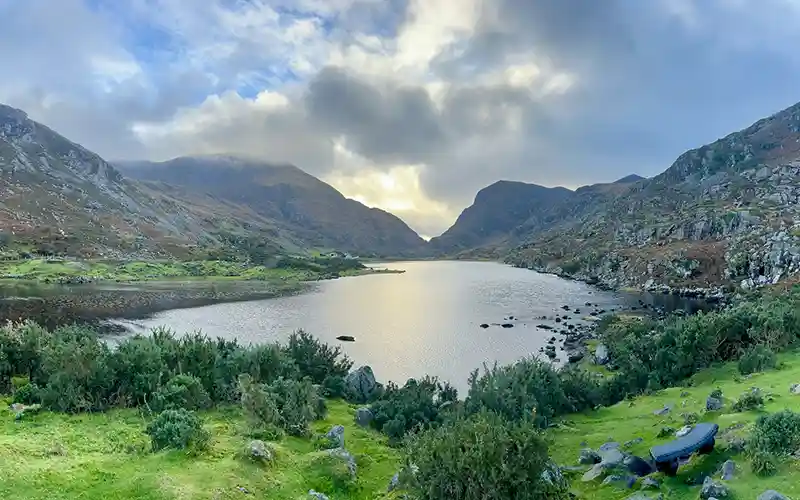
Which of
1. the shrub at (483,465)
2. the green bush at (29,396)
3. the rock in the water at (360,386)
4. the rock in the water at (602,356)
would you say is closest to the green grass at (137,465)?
the green bush at (29,396)

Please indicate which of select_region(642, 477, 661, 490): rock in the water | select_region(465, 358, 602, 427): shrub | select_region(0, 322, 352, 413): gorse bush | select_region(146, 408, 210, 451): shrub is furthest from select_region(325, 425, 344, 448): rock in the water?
select_region(642, 477, 661, 490): rock in the water

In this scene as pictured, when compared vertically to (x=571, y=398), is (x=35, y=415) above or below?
above

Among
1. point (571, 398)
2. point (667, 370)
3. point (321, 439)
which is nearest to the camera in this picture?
point (321, 439)

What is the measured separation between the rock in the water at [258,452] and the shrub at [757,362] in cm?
2481

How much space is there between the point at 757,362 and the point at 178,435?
2823cm

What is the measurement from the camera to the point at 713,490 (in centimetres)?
1391

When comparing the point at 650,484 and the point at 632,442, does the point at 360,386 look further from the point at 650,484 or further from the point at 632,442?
the point at 650,484

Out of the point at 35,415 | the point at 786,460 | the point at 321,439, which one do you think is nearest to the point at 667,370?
the point at 786,460

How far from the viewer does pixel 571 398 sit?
30.3m

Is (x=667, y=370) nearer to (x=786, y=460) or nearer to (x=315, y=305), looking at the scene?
(x=786, y=460)

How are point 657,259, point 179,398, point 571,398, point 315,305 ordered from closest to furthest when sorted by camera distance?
point 179,398
point 571,398
point 315,305
point 657,259

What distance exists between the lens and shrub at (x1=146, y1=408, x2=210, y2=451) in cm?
1814

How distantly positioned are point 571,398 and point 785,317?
1661cm

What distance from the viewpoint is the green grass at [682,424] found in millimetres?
14383
